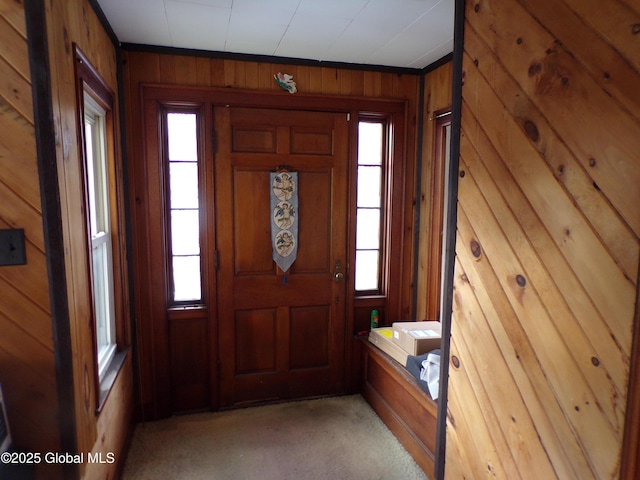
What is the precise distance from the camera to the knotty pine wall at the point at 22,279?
1.28 metres

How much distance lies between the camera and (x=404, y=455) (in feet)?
8.04

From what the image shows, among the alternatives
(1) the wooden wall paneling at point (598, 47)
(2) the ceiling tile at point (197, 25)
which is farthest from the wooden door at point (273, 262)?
(1) the wooden wall paneling at point (598, 47)

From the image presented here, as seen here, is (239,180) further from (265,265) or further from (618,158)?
(618,158)

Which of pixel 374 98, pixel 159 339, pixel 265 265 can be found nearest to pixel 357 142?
pixel 374 98

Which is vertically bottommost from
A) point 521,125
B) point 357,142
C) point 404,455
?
point 404,455

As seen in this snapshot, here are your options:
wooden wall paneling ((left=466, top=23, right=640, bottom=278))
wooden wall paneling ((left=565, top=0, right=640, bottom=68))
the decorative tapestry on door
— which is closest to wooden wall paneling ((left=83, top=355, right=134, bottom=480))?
the decorative tapestry on door

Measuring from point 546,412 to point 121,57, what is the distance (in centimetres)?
276

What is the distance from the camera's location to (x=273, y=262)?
290 cm

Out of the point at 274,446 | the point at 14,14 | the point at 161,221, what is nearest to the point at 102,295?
the point at 161,221

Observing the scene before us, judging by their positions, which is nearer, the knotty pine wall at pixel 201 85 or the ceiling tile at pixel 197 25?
the ceiling tile at pixel 197 25

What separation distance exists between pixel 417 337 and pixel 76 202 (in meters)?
1.94

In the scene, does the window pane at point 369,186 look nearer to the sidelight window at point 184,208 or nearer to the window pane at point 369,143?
the window pane at point 369,143

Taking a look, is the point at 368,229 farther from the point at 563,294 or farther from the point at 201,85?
the point at 563,294

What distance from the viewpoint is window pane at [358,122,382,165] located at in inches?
119
